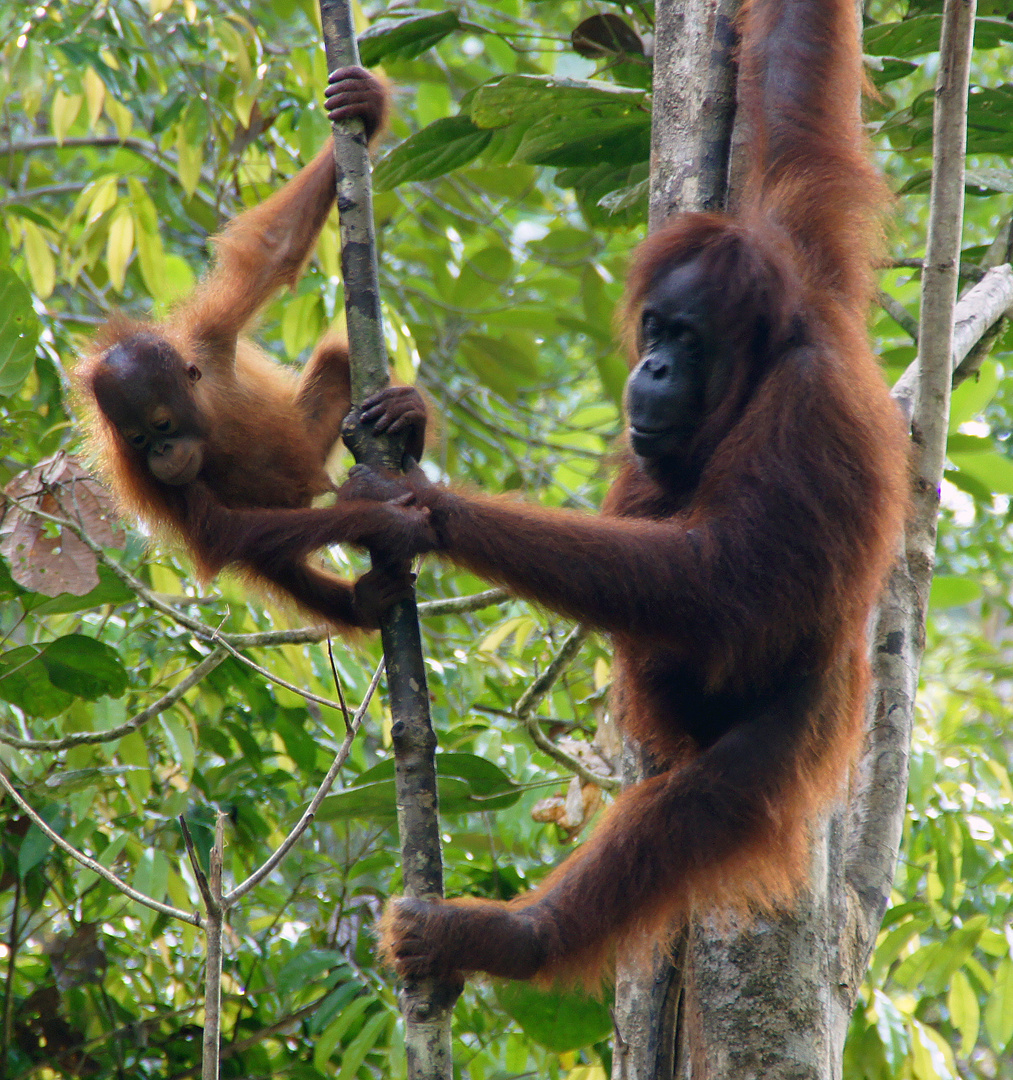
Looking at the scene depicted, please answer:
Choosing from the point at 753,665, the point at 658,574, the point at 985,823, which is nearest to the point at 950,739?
the point at 985,823

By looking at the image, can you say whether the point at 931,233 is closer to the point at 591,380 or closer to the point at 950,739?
the point at 950,739

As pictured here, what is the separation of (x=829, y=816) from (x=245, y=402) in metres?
1.96

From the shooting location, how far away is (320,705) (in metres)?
3.85

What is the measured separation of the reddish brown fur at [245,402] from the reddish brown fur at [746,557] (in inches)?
29.2

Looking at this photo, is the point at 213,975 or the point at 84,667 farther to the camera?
the point at 84,667

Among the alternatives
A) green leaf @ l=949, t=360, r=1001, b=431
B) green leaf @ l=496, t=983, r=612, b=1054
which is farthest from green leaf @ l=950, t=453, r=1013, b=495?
green leaf @ l=496, t=983, r=612, b=1054

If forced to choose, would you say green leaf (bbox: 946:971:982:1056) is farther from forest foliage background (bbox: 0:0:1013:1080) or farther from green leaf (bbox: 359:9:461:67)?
green leaf (bbox: 359:9:461:67)

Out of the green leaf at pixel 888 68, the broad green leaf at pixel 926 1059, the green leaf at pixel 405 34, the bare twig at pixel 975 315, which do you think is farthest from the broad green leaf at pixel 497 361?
the broad green leaf at pixel 926 1059

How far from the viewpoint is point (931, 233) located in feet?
8.34

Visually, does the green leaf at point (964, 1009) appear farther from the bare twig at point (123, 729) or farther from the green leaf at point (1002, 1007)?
the bare twig at point (123, 729)

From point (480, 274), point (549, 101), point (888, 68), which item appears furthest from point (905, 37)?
point (480, 274)

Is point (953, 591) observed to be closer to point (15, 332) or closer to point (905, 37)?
point (905, 37)

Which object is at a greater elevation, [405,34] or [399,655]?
[405,34]

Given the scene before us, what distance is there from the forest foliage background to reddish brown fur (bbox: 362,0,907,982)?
0.42m
